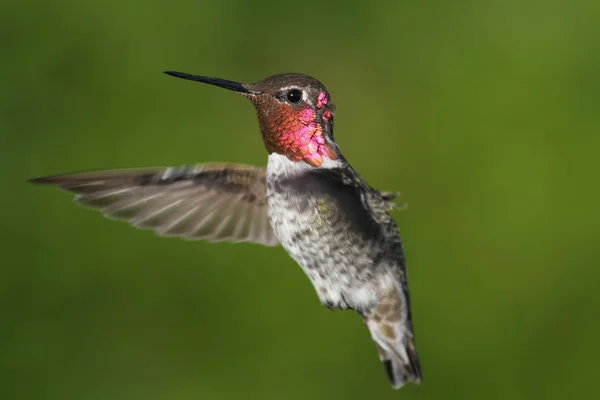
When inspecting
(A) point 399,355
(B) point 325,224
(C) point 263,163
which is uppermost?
(C) point 263,163

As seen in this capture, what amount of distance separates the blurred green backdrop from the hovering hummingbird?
1131 mm

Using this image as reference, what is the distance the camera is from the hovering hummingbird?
1237mm

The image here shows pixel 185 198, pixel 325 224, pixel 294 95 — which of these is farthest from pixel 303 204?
pixel 185 198

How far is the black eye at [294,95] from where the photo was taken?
4.09 feet

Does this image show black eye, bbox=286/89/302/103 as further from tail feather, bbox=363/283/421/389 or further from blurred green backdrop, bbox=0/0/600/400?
blurred green backdrop, bbox=0/0/600/400

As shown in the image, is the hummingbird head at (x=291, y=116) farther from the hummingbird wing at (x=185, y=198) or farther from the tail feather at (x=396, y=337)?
the tail feather at (x=396, y=337)

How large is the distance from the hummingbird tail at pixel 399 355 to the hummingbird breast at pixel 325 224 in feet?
0.64

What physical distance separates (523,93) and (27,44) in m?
1.70

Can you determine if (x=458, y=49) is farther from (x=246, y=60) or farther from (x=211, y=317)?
(x=211, y=317)

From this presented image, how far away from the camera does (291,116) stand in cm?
125

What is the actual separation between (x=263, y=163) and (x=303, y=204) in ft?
5.28

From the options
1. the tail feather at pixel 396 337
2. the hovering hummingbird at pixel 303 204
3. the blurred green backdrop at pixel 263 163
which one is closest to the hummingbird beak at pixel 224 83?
the hovering hummingbird at pixel 303 204

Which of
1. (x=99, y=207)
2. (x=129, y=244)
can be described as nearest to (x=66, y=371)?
(x=129, y=244)

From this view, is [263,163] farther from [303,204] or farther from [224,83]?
[224,83]
